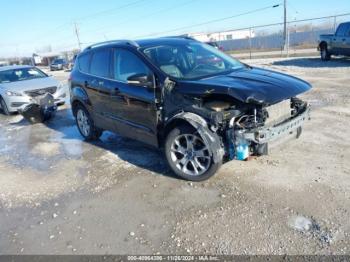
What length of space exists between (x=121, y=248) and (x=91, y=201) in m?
1.21

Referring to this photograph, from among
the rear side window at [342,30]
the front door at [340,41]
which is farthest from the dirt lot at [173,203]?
the rear side window at [342,30]

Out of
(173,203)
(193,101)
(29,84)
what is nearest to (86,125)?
(193,101)

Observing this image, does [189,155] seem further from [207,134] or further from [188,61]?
[188,61]

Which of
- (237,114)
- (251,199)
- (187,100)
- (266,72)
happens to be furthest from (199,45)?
(251,199)

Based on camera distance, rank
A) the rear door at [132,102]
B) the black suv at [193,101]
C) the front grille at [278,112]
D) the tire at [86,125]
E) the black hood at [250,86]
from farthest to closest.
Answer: the tire at [86,125] < the rear door at [132,102] < the front grille at [278,112] < the black suv at [193,101] < the black hood at [250,86]

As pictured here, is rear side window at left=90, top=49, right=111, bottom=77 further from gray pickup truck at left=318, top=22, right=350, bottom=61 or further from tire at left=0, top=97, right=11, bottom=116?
gray pickup truck at left=318, top=22, right=350, bottom=61

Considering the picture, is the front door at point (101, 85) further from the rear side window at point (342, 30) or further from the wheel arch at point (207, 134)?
the rear side window at point (342, 30)

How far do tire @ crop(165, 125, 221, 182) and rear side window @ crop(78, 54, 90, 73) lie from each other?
108 inches

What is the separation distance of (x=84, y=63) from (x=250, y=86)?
12.2 feet

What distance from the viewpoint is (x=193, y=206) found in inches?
153

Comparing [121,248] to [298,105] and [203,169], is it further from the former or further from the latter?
[298,105]

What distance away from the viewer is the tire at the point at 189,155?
4234mm

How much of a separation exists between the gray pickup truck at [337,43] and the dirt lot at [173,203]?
1202 cm

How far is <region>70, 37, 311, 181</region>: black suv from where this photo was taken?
401cm
